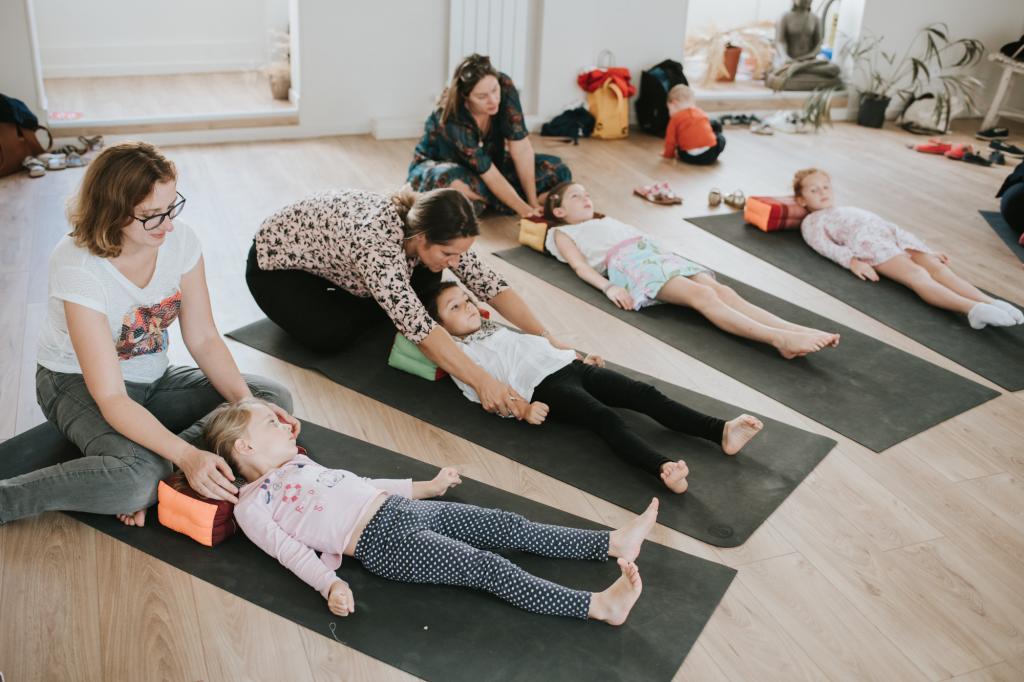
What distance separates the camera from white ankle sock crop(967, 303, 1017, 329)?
3277mm

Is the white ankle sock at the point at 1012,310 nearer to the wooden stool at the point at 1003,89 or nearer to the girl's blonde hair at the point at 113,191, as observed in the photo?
the girl's blonde hair at the point at 113,191

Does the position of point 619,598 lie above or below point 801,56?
below

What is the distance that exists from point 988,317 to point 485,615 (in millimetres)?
2352

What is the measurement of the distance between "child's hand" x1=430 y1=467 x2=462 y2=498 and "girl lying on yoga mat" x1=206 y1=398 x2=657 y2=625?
0.27 ft

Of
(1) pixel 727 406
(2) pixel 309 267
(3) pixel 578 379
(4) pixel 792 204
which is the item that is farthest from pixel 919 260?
(2) pixel 309 267

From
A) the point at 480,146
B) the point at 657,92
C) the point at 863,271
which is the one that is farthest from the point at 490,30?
the point at 863,271

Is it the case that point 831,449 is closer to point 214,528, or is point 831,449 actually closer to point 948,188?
point 214,528

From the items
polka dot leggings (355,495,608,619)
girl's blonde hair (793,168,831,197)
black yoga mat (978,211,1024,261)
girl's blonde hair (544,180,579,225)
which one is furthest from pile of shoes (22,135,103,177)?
black yoga mat (978,211,1024,261)

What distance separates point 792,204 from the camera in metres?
4.15

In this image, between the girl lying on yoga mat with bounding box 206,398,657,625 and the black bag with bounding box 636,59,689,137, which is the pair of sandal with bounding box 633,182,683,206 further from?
the girl lying on yoga mat with bounding box 206,398,657,625

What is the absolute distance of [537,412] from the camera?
2561mm

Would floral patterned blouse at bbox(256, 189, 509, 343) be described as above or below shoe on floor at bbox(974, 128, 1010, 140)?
above

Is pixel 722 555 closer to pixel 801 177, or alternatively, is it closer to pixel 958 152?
pixel 801 177

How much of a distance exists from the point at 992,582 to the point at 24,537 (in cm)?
225
